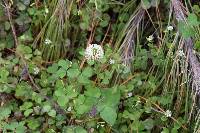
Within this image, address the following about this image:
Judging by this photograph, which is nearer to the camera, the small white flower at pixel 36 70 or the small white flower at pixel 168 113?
the small white flower at pixel 168 113

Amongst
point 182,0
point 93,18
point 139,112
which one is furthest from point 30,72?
point 182,0

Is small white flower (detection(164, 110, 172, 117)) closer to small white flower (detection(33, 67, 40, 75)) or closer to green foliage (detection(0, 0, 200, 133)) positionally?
green foliage (detection(0, 0, 200, 133))

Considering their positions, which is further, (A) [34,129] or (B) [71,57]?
(B) [71,57]

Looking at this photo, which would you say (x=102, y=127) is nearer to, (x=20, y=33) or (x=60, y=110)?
(x=60, y=110)

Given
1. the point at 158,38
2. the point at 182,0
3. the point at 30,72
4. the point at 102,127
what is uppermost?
the point at 182,0

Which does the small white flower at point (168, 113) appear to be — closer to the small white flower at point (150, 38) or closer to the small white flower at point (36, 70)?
the small white flower at point (150, 38)

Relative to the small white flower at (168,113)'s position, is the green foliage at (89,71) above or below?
above

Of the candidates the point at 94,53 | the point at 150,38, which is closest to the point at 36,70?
the point at 94,53

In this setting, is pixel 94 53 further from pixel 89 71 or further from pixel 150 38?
pixel 150 38

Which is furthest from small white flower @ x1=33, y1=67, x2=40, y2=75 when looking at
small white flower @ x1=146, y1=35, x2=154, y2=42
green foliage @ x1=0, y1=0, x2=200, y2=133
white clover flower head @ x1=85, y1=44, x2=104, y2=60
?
small white flower @ x1=146, y1=35, x2=154, y2=42

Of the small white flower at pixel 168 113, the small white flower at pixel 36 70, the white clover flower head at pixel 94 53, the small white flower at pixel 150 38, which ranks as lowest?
the small white flower at pixel 168 113

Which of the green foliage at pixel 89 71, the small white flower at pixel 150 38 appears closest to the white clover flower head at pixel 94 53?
the green foliage at pixel 89 71
